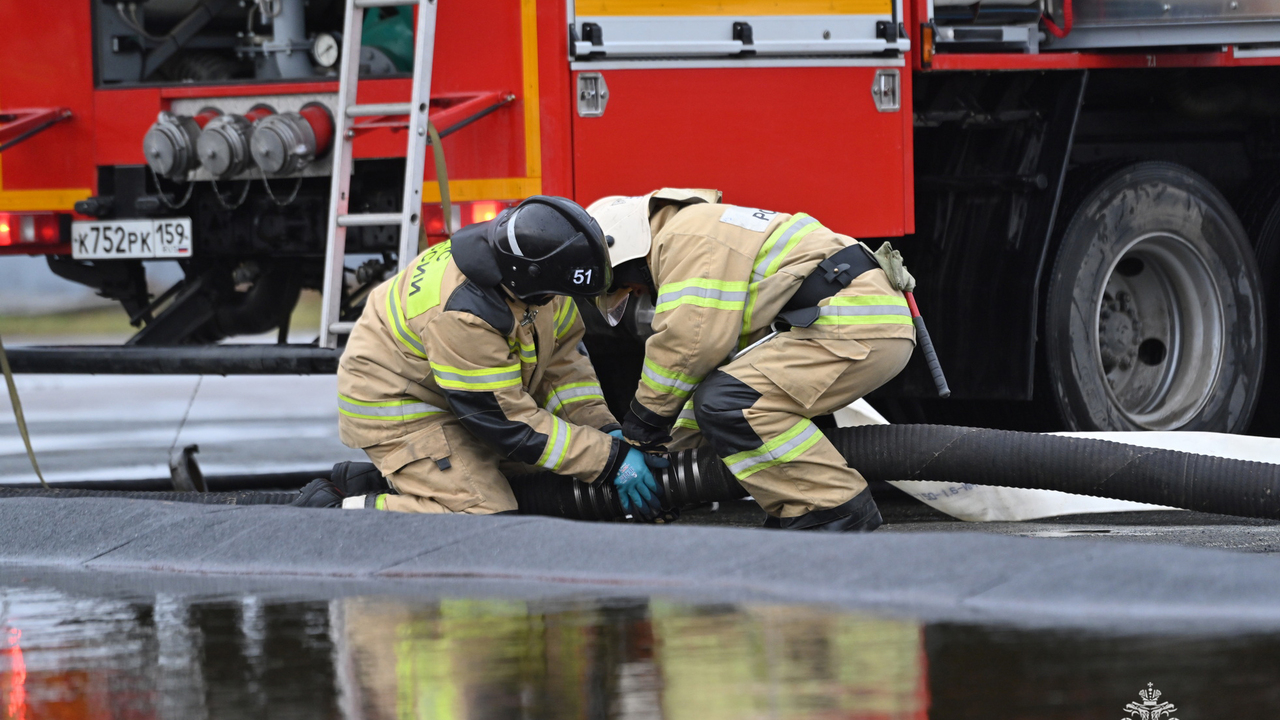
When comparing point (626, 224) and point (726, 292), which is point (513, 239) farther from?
point (726, 292)

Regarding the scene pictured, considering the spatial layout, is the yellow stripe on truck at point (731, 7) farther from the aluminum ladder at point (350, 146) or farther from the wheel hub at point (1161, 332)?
the wheel hub at point (1161, 332)

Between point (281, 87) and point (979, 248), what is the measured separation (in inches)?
96.8

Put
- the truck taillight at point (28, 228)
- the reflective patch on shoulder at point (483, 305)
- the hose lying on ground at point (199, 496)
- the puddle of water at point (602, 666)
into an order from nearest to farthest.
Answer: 1. the puddle of water at point (602, 666)
2. the reflective patch on shoulder at point (483, 305)
3. the hose lying on ground at point (199, 496)
4. the truck taillight at point (28, 228)

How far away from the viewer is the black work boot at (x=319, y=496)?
16.4 ft

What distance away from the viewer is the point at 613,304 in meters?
4.76

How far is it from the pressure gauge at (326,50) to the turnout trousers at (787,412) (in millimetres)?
2379

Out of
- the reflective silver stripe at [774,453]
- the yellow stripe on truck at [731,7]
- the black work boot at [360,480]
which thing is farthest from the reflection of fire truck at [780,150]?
the reflective silver stripe at [774,453]

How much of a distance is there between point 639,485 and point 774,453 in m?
0.42

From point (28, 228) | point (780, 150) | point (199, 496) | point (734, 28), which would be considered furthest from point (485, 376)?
point (28, 228)

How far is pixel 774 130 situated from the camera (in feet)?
17.3

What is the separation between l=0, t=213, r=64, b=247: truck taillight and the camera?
616 cm

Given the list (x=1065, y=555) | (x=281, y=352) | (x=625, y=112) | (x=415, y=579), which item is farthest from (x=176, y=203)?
(x=1065, y=555)

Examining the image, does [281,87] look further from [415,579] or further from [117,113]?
[415,579]

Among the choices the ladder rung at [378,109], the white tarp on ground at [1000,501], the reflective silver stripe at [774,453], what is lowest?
the white tarp on ground at [1000,501]
